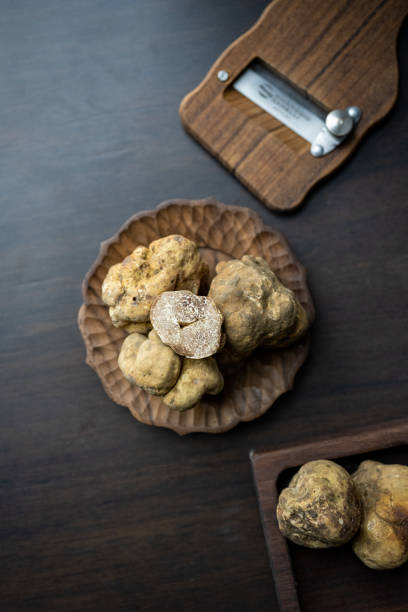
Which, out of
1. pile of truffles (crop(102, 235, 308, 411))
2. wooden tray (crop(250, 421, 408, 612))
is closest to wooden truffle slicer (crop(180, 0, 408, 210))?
pile of truffles (crop(102, 235, 308, 411))

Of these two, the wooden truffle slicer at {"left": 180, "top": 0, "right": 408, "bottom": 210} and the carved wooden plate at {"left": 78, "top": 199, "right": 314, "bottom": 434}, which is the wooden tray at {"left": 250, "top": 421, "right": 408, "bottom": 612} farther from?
the wooden truffle slicer at {"left": 180, "top": 0, "right": 408, "bottom": 210}

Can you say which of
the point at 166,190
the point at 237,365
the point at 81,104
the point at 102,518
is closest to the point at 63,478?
the point at 102,518

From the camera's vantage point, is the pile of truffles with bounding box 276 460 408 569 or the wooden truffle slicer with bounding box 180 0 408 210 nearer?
the pile of truffles with bounding box 276 460 408 569

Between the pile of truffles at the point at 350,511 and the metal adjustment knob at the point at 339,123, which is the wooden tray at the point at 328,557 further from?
the metal adjustment knob at the point at 339,123

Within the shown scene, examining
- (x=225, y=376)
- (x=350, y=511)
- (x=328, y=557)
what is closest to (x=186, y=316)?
(x=225, y=376)

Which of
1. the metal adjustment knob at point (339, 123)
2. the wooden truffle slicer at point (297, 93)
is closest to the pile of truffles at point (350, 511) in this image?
the wooden truffle slicer at point (297, 93)

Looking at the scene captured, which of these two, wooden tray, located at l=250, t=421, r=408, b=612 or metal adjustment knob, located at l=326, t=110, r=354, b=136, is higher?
metal adjustment knob, located at l=326, t=110, r=354, b=136

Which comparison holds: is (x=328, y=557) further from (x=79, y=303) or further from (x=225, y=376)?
(x=79, y=303)
